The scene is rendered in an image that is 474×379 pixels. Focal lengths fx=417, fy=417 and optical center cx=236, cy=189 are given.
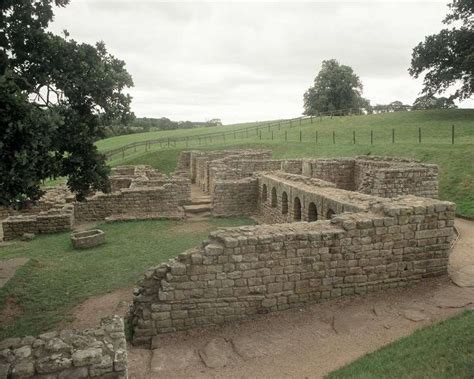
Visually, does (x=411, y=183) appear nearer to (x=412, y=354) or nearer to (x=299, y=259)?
(x=299, y=259)

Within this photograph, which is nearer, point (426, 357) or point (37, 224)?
point (426, 357)

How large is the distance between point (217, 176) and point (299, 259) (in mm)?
14666

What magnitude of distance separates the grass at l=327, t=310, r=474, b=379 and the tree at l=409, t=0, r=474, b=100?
125 ft

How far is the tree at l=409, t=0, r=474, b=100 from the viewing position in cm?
3991

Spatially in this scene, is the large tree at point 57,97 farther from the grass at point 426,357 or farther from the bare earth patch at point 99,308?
the grass at point 426,357

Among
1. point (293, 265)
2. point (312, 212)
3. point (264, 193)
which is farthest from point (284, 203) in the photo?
point (293, 265)

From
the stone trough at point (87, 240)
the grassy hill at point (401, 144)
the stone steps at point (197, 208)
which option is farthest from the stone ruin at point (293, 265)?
the stone steps at point (197, 208)

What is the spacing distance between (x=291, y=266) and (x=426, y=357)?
338 centimetres

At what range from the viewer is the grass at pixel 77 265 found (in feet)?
34.7

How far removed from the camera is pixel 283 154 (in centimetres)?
3575

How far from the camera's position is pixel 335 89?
7088 cm

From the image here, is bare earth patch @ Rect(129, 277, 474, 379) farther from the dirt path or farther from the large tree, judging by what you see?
the large tree

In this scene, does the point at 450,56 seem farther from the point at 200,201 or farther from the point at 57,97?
the point at 57,97

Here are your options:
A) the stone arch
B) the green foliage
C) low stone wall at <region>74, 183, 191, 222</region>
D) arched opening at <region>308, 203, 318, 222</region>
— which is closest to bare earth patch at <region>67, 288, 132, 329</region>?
the green foliage
